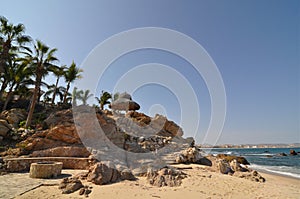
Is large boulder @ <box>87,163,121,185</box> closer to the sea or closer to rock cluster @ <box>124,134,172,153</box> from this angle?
rock cluster @ <box>124,134,172,153</box>

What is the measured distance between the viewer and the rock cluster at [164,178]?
24.5 ft

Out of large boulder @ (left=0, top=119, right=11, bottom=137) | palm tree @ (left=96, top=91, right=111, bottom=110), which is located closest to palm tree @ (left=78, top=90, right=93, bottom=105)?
palm tree @ (left=96, top=91, right=111, bottom=110)

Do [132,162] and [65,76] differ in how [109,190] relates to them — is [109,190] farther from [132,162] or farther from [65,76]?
[65,76]

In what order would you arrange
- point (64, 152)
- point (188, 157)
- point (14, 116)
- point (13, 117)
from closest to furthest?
point (64, 152)
point (188, 157)
point (13, 117)
point (14, 116)

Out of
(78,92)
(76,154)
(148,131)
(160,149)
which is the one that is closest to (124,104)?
(148,131)

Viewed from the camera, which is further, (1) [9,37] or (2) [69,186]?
(1) [9,37]

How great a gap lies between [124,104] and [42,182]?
1286 centimetres

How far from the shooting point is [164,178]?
784 centimetres

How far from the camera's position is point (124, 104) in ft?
63.4

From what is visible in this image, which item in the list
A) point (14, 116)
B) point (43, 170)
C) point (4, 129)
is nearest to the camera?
point (43, 170)

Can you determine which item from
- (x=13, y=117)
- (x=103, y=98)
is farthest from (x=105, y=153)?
(x=103, y=98)

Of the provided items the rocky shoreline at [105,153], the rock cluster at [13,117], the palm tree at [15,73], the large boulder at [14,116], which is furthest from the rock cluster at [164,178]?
the palm tree at [15,73]

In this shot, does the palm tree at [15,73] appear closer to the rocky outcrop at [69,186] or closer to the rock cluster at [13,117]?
the rock cluster at [13,117]

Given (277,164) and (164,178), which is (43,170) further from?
(277,164)
